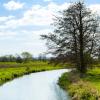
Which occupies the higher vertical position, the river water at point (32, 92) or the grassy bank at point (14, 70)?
the grassy bank at point (14, 70)

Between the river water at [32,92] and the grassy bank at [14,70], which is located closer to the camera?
the river water at [32,92]

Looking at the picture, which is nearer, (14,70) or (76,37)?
(76,37)

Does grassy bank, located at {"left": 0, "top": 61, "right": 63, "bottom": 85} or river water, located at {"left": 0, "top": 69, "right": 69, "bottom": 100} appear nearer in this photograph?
river water, located at {"left": 0, "top": 69, "right": 69, "bottom": 100}

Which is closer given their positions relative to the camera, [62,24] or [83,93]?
[83,93]

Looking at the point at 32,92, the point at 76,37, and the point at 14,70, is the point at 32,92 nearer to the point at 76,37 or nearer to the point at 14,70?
the point at 76,37

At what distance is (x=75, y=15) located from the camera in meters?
48.7

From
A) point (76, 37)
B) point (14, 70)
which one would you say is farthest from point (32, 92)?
point (14, 70)

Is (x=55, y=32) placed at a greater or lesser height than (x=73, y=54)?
greater

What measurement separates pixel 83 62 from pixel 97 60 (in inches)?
79.9

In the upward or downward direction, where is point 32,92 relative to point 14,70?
downward

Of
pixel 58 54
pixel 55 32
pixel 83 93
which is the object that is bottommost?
pixel 83 93

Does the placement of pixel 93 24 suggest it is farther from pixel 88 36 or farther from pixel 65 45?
pixel 65 45

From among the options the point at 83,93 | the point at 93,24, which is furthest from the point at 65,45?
the point at 83,93

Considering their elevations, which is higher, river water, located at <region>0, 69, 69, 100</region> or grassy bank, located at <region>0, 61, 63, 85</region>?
grassy bank, located at <region>0, 61, 63, 85</region>
